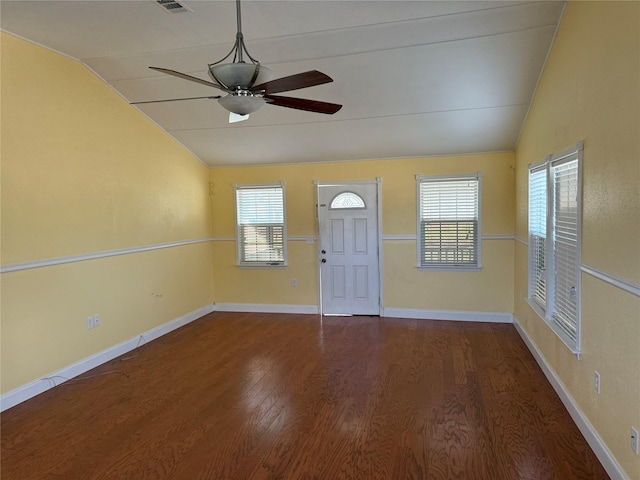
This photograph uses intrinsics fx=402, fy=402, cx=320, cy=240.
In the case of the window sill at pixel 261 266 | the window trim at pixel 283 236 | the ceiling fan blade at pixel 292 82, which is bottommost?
the window sill at pixel 261 266

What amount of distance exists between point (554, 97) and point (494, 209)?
216 cm

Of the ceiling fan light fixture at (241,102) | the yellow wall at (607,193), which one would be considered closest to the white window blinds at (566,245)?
the yellow wall at (607,193)

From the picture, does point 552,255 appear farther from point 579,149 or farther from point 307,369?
point 307,369

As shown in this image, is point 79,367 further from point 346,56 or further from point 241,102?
point 346,56

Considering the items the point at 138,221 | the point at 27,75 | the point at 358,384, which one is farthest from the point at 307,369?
the point at 27,75

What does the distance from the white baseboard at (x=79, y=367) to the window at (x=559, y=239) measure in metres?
4.17

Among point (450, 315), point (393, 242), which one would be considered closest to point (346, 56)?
point (393, 242)

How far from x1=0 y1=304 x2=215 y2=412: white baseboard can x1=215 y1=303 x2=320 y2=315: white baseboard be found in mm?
824

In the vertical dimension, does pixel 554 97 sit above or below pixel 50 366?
above

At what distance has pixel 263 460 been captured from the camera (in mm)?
2443

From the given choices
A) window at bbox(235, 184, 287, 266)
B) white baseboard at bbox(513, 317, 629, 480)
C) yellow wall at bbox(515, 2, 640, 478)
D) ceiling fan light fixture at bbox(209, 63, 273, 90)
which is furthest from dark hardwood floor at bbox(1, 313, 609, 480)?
ceiling fan light fixture at bbox(209, 63, 273, 90)

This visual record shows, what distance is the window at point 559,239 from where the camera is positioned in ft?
9.05

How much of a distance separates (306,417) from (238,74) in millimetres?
2345

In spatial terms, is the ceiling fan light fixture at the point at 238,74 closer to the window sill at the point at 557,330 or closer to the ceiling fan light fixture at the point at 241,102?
the ceiling fan light fixture at the point at 241,102
